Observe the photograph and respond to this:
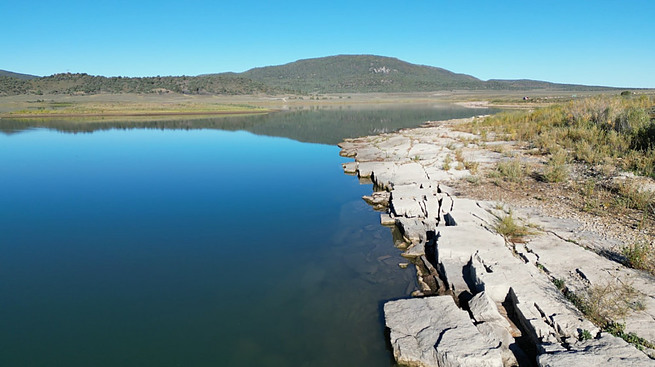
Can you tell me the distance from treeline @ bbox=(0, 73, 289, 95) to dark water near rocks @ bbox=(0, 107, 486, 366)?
70.8m

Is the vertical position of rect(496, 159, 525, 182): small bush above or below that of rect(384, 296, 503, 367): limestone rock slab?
above

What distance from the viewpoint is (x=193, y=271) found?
6.12 meters

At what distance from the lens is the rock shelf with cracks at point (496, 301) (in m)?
3.69

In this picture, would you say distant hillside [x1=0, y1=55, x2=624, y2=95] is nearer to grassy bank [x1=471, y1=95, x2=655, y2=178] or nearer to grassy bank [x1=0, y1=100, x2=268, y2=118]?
grassy bank [x1=0, y1=100, x2=268, y2=118]

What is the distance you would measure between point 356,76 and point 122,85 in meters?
84.3

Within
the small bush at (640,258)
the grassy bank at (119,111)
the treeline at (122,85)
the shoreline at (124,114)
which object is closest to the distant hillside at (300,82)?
the treeline at (122,85)

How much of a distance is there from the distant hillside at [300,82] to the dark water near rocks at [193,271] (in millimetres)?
72103

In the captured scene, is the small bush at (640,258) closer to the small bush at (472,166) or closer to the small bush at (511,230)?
the small bush at (511,230)

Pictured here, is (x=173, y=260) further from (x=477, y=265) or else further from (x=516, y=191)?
(x=516, y=191)

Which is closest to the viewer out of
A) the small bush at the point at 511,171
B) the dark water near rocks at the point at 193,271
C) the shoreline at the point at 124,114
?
the dark water near rocks at the point at 193,271

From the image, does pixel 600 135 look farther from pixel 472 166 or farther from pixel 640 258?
pixel 640 258

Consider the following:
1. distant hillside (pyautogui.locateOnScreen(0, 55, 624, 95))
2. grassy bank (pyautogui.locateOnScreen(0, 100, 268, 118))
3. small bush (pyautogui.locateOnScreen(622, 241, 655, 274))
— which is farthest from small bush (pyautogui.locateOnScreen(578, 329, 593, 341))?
distant hillside (pyautogui.locateOnScreen(0, 55, 624, 95))

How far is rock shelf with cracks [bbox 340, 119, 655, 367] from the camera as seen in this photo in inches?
145

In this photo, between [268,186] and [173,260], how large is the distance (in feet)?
18.2
